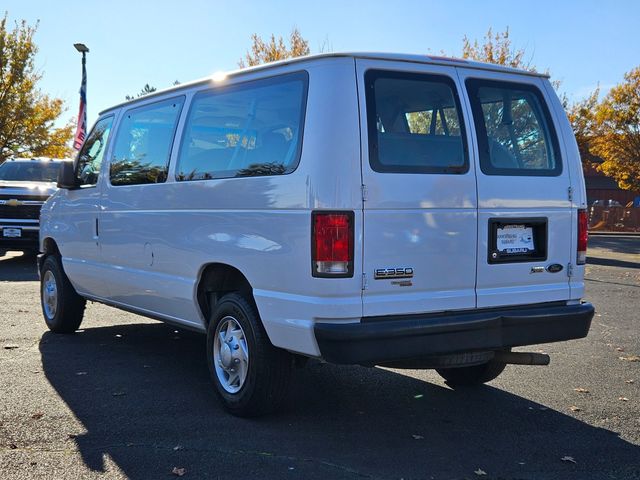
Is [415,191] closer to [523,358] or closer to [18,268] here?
[523,358]

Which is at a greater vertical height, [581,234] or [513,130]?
[513,130]

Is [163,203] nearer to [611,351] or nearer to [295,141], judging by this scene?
[295,141]

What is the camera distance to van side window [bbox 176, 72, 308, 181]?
14.6 ft

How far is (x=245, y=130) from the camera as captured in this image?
4.87 meters

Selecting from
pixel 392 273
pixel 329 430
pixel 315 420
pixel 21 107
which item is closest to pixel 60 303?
pixel 315 420

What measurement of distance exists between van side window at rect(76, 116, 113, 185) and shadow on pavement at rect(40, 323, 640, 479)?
Answer: 1.73 meters

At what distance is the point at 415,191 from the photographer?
4.29 m

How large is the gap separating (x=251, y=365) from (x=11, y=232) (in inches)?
402

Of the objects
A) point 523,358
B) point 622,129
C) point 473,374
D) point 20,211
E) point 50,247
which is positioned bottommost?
point 473,374

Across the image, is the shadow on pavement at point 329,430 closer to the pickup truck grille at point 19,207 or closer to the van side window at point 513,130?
the van side window at point 513,130

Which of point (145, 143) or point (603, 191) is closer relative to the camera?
point (145, 143)

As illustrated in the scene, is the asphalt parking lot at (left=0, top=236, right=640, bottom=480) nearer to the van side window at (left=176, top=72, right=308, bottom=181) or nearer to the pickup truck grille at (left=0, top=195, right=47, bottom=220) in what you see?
the van side window at (left=176, top=72, right=308, bottom=181)

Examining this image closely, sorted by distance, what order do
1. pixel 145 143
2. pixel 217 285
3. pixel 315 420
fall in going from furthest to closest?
pixel 145 143 → pixel 217 285 → pixel 315 420

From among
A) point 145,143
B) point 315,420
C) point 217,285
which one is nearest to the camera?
point 315,420
